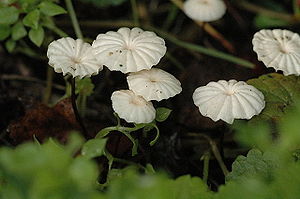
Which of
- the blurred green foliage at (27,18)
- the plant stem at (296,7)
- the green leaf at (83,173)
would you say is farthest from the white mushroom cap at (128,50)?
the plant stem at (296,7)

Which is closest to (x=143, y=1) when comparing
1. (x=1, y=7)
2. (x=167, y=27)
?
(x=167, y=27)

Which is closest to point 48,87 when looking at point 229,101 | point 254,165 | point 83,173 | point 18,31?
point 18,31

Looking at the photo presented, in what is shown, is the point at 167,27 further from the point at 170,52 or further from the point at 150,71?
the point at 150,71

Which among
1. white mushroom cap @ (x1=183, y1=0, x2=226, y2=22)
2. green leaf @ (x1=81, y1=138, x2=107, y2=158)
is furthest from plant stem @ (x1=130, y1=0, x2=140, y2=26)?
green leaf @ (x1=81, y1=138, x2=107, y2=158)

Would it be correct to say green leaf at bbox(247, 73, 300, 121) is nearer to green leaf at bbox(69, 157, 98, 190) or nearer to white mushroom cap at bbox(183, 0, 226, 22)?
white mushroom cap at bbox(183, 0, 226, 22)

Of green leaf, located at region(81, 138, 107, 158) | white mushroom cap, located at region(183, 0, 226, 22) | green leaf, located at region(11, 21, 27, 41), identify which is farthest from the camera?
white mushroom cap, located at region(183, 0, 226, 22)
